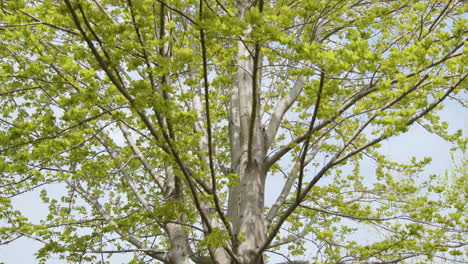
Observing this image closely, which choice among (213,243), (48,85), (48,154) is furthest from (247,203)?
(48,85)

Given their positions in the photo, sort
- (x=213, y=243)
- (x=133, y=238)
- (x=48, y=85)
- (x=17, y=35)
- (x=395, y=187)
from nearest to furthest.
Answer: (x=213, y=243) → (x=17, y=35) → (x=48, y=85) → (x=133, y=238) → (x=395, y=187)

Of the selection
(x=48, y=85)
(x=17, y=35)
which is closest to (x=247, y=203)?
(x=48, y=85)

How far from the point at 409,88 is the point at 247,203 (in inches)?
86.0

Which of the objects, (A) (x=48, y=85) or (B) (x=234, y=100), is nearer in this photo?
(A) (x=48, y=85)

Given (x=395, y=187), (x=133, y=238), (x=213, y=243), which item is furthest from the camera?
(x=395, y=187)

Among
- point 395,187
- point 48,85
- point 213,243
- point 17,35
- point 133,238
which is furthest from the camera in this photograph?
point 395,187

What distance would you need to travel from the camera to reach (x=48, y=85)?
197 inches

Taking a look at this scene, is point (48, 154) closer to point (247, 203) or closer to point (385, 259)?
point (247, 203)

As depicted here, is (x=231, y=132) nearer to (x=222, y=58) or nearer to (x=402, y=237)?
(x=222, y=58)

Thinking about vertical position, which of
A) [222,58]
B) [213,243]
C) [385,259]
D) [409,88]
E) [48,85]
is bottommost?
[213,243]

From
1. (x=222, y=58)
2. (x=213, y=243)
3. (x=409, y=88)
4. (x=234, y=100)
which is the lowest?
(x=213, y=243)

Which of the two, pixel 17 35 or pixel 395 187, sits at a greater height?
pixel 17 35

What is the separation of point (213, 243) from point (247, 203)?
111cm

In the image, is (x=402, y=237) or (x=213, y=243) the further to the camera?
(x=402, y=237)
